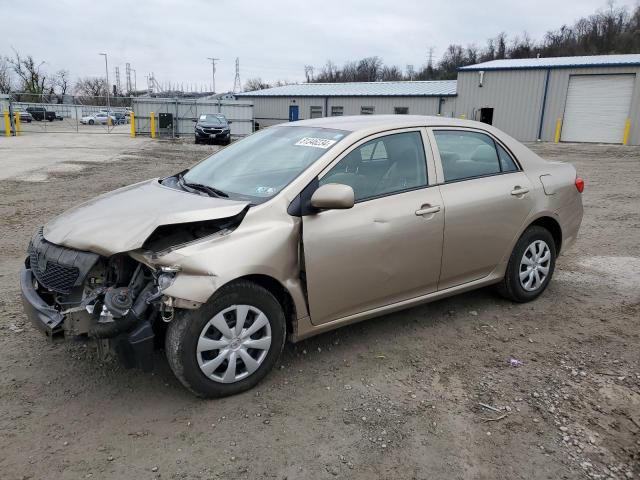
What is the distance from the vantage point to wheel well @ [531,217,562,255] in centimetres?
470

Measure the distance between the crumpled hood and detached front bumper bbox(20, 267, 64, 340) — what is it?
1.15 feet

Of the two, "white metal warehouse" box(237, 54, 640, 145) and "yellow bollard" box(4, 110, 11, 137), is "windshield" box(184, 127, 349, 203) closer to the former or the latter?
"yellow bollard" box(4, 110, 11, 137)

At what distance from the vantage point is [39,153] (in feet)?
61.1

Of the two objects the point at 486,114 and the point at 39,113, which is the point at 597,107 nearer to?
the point at 486,114

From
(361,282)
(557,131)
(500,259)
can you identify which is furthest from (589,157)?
(361,282)

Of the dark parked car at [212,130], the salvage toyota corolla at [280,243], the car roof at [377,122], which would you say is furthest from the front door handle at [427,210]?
the dark parked car at [212,130]

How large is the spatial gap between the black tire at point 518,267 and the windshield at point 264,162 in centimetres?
194

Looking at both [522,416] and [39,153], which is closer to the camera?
[522,416]

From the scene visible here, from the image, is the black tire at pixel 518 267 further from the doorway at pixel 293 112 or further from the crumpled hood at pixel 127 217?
the doorway at pixel 293 112

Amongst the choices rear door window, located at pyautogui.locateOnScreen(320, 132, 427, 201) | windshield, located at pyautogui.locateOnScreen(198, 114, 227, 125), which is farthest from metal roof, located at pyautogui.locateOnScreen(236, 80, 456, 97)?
rear door window, located at pyautogui.locateOnScreen(320, 132, 427, 201)

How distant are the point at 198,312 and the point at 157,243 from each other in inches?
19.8

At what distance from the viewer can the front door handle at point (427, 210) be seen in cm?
375

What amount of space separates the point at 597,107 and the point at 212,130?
1997cm

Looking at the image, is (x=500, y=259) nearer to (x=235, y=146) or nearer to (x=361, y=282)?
(x=361, y=282)
